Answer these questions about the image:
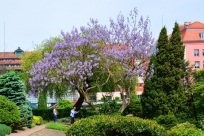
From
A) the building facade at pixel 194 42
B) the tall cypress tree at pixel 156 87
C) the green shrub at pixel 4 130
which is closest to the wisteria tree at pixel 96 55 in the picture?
the tall cypress tree at pixel 156 87

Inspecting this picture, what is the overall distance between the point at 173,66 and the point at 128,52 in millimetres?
2751

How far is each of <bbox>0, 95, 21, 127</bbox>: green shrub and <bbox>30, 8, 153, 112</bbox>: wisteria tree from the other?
5175mm

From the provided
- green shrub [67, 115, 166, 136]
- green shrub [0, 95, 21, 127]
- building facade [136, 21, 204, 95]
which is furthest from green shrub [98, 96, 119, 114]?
building facade [136, 21, 204, 95]

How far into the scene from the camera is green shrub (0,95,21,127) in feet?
65.9

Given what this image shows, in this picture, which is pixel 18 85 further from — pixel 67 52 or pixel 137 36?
pixel 137 36

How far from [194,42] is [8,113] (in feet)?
161

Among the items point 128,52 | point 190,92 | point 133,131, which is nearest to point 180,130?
point 133,131

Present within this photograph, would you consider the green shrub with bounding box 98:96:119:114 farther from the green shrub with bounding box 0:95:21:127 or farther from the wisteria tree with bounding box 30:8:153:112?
the green shrub with bounding box 0:95:21:127

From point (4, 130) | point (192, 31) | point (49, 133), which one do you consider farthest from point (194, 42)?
point (4, 130)

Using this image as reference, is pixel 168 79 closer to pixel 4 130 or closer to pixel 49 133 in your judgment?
pixel 49 133

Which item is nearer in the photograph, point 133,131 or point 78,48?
point 133,131

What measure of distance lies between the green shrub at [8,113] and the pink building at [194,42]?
4781 centimetres

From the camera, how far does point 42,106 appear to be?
39.7 metres

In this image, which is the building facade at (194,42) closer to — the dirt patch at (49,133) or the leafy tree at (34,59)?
the leafy tree at (34,59)
